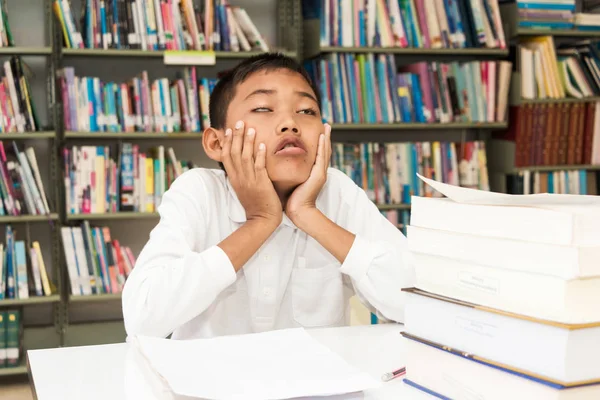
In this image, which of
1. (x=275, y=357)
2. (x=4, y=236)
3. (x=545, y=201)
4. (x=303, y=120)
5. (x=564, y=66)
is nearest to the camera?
(x=545, y=201)

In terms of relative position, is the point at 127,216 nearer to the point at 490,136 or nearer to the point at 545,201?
the point at 490,136

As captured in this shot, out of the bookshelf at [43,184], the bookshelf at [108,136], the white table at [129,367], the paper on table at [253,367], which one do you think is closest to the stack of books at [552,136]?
the bookshelf at [108,136]

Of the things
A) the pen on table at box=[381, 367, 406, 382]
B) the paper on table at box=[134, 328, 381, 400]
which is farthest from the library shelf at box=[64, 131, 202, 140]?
the pen on table at box=[381, 367, 406, 382]

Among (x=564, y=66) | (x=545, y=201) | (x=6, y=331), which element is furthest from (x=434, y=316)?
(x=564, y=66)

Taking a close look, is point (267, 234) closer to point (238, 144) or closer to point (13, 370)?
point (238, 144)

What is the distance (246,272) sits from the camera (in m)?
1.45

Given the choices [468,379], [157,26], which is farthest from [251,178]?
[157,26]

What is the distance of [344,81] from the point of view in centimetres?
346

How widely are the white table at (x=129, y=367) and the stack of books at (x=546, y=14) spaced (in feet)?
9.33

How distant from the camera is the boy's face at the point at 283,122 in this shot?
1416 millimetres

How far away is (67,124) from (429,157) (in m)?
1.77

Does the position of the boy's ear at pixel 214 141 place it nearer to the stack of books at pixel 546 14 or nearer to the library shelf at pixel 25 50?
the library shelf at pixel 25 50

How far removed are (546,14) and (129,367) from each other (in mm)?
3309

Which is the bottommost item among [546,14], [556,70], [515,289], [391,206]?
[391,206]
